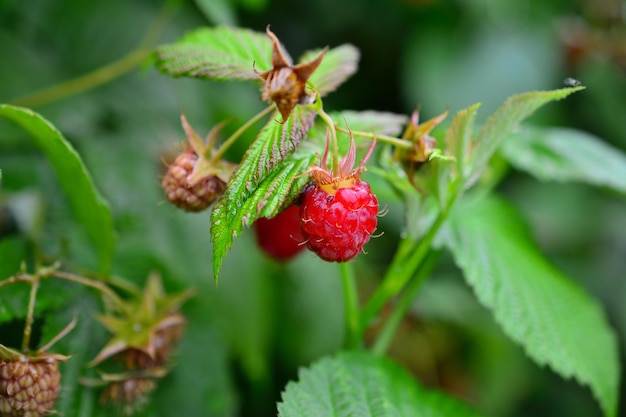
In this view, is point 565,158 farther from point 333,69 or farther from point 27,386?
point 27,386

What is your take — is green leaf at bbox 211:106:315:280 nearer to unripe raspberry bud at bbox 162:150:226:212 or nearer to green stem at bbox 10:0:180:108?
unripe raspberry bud at bbox 162:150:226:212

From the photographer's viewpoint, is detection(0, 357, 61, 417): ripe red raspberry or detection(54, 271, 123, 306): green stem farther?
detection(54, 271, 123, 306): green stem

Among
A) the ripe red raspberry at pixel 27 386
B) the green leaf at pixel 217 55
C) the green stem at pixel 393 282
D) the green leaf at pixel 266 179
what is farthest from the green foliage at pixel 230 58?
the ripe red raspberry at pixel 27 386

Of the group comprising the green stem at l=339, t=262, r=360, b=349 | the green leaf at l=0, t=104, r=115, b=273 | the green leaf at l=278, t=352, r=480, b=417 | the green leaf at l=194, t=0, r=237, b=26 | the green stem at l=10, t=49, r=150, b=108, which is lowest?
the green leaf at l=278, t=352, r=480, b=417

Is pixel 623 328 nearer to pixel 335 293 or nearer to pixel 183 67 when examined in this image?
pixel 335 293

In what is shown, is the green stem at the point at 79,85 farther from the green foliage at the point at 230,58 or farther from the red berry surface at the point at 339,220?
the red berry surface at the point at 339,220

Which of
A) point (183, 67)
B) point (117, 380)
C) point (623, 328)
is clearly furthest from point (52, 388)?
point (623, 328)

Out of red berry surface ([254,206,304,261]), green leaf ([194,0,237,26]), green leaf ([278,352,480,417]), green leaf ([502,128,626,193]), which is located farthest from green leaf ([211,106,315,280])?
green leaf ([502,128,626,193])

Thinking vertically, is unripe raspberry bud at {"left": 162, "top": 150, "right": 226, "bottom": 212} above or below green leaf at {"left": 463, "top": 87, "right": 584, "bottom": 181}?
below
